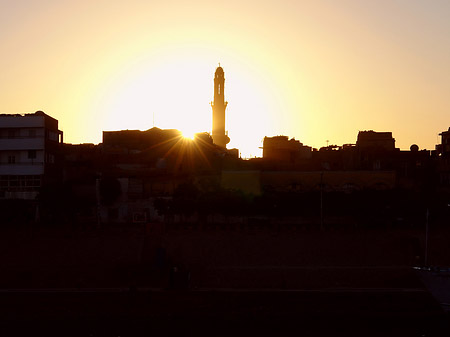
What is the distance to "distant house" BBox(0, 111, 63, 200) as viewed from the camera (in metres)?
43.8

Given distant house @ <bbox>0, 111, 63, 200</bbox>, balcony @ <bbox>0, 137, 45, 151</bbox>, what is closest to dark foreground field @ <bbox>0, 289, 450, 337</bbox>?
distant house @ <bbox>0, 111, 63, 200</bbox>

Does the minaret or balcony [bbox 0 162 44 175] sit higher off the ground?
the minaret

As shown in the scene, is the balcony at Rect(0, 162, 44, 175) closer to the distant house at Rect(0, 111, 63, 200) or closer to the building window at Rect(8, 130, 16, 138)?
the distant house at Rect(0, 111, 63, 200)

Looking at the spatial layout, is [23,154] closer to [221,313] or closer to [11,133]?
[11,133]

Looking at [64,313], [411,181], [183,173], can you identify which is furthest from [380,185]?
[64,313]

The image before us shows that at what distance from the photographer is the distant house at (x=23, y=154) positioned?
4381cm

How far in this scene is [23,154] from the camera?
145ft

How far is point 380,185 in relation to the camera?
4291 centimetres

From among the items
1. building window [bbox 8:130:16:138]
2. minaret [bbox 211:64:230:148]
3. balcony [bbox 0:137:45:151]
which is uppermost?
minaret [bbox 211:64:230:148]

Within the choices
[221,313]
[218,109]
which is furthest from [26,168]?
[218,109]

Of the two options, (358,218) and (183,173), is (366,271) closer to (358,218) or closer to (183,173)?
(358,218)

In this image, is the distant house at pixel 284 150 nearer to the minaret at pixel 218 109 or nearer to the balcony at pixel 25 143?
the minaret at pixel 218 109

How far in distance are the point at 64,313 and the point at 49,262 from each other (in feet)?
24.9

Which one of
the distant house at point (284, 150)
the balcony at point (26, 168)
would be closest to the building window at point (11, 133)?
the balcony at point (26, 168)
